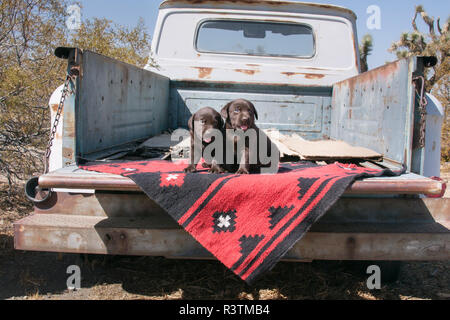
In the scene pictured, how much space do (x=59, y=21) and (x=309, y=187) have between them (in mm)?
5541

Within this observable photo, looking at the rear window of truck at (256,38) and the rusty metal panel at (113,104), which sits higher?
the rear window of truck at (256,38)

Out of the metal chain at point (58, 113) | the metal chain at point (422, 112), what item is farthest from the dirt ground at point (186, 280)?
the metal chain at point (422, 112)

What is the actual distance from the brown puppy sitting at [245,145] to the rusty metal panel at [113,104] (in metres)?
0.82

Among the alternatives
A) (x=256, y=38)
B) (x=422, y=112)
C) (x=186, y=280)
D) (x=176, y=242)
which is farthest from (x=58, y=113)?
(x=256, y=38)

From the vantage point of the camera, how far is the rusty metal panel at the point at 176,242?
2004 millimetres

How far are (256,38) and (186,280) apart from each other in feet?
9.70

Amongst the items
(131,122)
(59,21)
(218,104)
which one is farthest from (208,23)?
(59,21)

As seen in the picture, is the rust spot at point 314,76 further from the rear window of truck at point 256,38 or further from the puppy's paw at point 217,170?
the puppy's paw at point 217,170

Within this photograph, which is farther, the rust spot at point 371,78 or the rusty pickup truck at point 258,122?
the rust spot at point 371,78

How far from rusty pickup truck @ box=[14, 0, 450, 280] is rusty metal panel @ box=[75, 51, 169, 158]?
0.04ft

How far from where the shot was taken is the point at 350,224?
2.14 meters

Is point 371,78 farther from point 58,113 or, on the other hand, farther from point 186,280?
point 58,113

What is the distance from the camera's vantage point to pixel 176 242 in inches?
79.7
